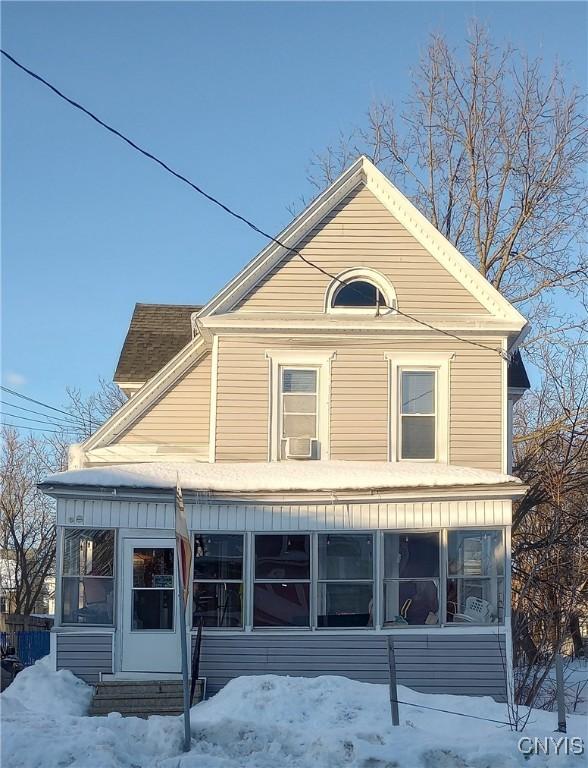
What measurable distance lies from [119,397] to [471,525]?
2500 centimetres

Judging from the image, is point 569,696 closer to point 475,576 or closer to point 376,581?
point 475,576

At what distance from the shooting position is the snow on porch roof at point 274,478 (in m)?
14.6

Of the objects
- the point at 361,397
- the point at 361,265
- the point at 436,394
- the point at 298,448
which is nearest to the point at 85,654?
the point at 298,448

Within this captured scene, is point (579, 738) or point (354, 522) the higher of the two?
point (354, 522)

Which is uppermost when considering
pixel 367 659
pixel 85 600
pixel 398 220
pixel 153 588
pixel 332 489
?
pixel 398 220

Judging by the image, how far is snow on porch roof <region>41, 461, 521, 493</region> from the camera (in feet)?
47.9

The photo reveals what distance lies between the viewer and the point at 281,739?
10.5 m

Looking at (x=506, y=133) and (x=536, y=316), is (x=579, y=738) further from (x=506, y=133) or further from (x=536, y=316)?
(x=506, y=133)

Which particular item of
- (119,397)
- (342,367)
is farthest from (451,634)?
(119,397)

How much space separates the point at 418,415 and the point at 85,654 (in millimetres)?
6703

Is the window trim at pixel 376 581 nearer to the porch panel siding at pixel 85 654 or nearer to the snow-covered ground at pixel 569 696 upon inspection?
the porch panel siding at pixel 85 654

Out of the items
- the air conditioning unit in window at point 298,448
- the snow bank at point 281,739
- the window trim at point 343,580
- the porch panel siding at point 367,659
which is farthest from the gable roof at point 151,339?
the snow bank at point 281,739

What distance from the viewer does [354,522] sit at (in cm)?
1488

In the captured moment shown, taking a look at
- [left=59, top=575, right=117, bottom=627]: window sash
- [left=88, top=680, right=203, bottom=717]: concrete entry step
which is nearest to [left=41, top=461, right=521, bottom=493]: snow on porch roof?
[left=59, top=575, right=117, bottom=627]: window sash
